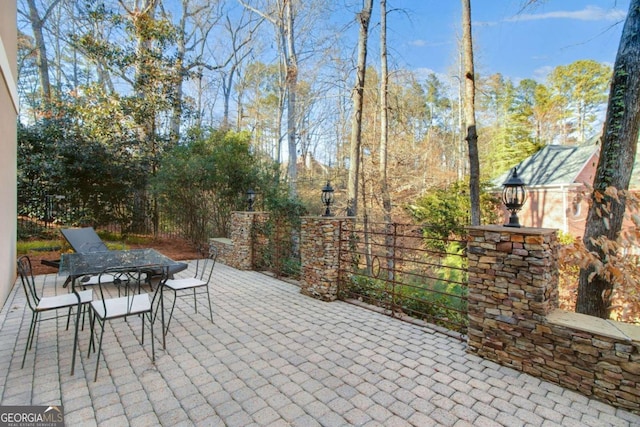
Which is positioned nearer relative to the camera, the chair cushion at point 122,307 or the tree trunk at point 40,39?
the chair cushion at point 122,307

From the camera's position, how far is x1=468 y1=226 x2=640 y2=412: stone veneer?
224 centimetres

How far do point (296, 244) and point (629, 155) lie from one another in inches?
187

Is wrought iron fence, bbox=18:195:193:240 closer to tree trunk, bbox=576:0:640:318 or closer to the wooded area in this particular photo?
the wooded area

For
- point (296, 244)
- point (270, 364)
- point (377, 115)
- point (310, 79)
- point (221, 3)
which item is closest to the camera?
point (270, 364)

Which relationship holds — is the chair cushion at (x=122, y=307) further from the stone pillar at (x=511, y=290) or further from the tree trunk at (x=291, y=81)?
the tree trunk at (x=291, y=81)

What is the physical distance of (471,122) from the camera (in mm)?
6094

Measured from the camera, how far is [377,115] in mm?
11945

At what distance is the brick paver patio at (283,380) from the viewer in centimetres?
207

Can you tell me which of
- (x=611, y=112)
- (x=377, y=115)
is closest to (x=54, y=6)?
(x=377, y=115)

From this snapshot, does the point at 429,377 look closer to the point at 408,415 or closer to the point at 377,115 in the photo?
the point at 408,415

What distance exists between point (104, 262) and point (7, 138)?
267cm

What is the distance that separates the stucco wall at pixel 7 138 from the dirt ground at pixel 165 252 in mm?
1256

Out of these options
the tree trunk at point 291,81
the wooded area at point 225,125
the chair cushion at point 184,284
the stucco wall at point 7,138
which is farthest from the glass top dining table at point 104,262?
the tree trunk at point 291,81

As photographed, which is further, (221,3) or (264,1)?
(221,3)
